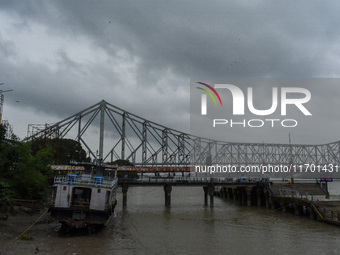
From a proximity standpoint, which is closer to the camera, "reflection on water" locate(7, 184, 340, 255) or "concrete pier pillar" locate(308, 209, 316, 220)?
"reflection on water" locate(7, 184, 340, 255)

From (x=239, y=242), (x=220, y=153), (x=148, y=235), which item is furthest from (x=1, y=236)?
(x=220, y=153)

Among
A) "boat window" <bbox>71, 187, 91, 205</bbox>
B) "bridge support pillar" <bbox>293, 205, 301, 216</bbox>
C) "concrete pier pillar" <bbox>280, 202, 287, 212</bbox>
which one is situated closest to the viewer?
"boat window" <bbox>71, 187, 91, 205</bbox>

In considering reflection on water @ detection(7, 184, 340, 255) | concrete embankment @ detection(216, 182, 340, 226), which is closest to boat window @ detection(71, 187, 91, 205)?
reflection on water @ detection(7, 184, 340, 255)

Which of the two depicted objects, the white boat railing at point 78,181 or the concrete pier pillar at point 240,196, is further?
the concrete pier pillar at point 240,196

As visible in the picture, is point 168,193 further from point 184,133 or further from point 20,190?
point 184,133

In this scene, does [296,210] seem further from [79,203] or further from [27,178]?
[27,178]

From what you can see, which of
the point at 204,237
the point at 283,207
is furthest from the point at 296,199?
the point at 204,237

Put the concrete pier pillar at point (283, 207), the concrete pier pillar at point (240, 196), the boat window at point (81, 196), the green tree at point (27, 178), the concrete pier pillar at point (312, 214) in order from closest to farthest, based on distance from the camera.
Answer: the boat window at point (81, 196)
the concrete pier pillar at point (312, 214)
the green tree at point (27, 178)
the concrete pier pillar at point (283, 207)
the concrete pier pillar at point (240, 196)

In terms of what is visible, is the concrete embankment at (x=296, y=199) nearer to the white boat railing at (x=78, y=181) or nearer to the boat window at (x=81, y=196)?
the white boat railing at (x=78, y=181)

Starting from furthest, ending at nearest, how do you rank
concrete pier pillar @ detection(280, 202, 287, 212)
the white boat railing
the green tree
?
concrete pier pillar @ detection(280, 202, 287, 212) < the green tree < the white boat railing

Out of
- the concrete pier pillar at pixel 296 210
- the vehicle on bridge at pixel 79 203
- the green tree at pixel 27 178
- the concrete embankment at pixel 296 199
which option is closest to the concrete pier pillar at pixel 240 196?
the concrete embankment at pixel 296 199

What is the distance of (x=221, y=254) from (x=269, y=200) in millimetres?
30892

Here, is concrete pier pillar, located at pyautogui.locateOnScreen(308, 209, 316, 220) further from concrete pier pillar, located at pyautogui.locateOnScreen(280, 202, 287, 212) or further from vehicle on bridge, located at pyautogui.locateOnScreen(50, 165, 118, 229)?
vehicle on bridge, located at pyautogui.locateOnScreen(50, 165, 118, 229)

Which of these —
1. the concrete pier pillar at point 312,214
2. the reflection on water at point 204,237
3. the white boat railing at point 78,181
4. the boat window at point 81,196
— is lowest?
the reflection on water at point 204,237
